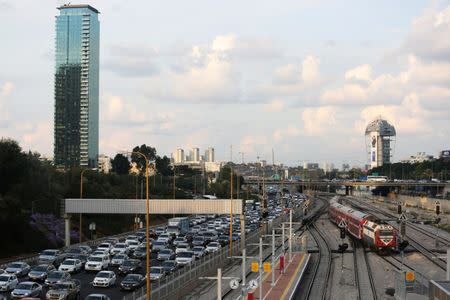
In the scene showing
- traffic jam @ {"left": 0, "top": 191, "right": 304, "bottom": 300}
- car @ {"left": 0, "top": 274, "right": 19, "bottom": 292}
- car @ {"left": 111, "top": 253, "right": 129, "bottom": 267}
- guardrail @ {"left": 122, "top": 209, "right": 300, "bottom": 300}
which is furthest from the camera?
car @ {"left": 111, "top": 253, "right": 129, "bottom": 267}

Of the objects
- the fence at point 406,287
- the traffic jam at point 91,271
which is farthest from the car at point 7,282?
the fence at point 406,287

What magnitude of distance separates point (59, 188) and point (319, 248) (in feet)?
139

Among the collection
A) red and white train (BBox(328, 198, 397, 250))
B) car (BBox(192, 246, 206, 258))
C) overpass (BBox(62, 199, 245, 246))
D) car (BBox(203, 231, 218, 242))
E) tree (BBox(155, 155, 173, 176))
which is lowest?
car (BBox(203, 231, 218, 242))

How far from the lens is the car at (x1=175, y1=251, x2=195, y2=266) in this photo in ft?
177

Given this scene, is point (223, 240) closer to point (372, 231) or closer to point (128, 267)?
point (372, 231)

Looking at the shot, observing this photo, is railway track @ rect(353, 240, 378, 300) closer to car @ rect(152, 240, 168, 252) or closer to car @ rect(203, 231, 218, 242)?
car @ rect(203, 231, 218, 242)

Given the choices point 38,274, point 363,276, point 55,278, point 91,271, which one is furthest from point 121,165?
point 55,278

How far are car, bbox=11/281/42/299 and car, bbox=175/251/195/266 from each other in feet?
58.7

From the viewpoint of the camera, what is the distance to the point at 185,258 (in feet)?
179

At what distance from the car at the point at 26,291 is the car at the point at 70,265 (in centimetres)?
1109

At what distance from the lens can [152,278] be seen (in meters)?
44.3

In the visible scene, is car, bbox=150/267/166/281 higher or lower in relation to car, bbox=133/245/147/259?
higher

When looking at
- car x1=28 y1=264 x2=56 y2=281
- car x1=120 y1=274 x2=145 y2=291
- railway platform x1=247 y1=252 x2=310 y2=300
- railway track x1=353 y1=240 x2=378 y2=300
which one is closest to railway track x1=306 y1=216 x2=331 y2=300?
railway platform x1=247 y1=252 x2=310 y2=300

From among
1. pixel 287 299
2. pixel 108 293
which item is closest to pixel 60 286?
pixel 108 293
